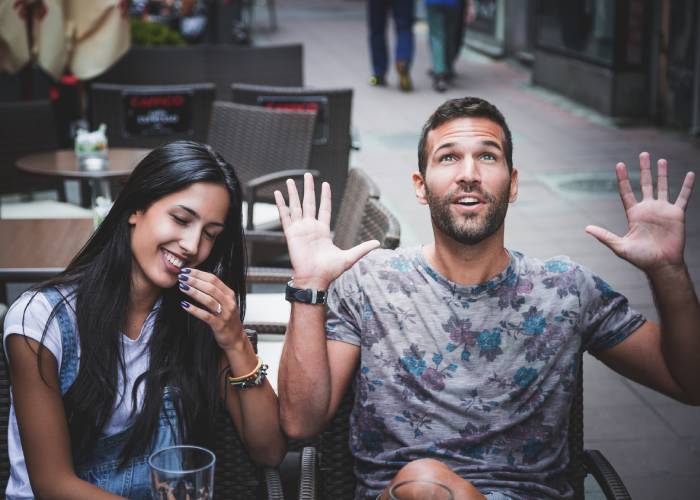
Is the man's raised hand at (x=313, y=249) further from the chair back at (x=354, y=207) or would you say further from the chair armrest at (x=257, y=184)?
the chair armrest at (x=257, y=184)

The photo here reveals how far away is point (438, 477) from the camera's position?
2.24 meters

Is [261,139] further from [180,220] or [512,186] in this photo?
[180,220]

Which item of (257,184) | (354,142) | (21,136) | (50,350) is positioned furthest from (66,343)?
(354,142)

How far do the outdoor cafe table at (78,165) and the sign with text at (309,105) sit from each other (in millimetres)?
890

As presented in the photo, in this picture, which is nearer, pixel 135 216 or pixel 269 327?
pixel 135 216

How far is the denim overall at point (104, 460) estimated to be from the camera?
2.44m

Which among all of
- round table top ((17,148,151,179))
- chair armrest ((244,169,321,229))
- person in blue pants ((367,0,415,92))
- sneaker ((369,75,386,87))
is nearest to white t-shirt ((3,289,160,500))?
chair armrest ((244,169,321,229))

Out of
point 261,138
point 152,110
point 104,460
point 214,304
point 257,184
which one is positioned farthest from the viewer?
point 152,110

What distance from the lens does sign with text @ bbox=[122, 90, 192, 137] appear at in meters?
6.86

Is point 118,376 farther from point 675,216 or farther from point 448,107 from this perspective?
point 675,216

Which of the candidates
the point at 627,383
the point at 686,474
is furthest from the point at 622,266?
the point at 686,474

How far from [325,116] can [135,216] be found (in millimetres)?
4292

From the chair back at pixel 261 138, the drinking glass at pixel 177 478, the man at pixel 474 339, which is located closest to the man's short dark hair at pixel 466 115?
the man at pixel 474 339

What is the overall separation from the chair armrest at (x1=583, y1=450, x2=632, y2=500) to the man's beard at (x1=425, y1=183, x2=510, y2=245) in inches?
24.8
